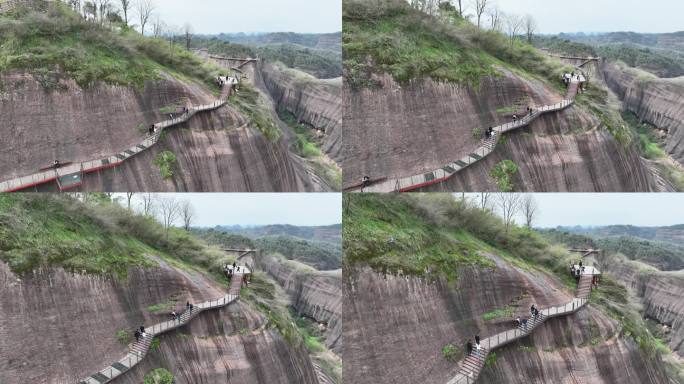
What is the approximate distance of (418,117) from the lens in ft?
84.7

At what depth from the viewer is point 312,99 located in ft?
127

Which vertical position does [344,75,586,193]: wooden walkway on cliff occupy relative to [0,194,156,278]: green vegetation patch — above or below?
above

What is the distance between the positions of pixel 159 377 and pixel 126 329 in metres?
2.73

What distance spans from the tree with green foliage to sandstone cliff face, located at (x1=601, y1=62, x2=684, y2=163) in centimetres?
3159


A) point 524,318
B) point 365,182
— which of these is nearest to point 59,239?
point 365,182

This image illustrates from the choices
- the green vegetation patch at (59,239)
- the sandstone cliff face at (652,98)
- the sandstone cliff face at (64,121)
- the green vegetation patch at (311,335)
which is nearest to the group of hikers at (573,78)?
the sandstone cliff face at (652,98)

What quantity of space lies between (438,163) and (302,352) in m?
14.7

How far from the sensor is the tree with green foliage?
80.0 ft

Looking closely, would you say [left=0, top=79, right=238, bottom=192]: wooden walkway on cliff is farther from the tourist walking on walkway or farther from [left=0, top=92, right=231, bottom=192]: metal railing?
the tourist walking on walkway

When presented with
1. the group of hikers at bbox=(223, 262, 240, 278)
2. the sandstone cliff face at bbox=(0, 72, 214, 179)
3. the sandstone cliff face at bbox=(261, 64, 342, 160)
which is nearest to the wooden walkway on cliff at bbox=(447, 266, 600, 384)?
the sandstone cliff face at bbox=(261, 64, 342, 160)

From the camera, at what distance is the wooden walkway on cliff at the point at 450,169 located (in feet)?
80.0

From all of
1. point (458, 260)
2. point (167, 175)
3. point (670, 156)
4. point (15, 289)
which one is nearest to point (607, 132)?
point (670, 156)

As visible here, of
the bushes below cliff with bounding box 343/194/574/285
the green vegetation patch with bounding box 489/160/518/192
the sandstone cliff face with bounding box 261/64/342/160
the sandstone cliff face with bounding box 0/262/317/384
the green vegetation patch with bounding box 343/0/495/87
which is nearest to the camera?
the sandstone cliff face with bounding box 0/262/317/384

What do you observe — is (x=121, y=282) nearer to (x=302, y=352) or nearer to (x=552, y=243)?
(x=302, y=352)
